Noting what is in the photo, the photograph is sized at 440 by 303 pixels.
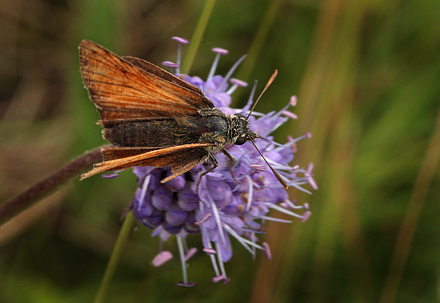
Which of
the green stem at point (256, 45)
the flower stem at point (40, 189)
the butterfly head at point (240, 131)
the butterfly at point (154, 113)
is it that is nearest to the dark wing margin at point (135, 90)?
the butterfly at point (154, 113)

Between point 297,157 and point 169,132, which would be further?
point 297,157

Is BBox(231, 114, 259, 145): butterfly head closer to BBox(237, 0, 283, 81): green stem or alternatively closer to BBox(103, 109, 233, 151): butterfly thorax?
BBox(103, 109, 233, 151): butterfly thorax

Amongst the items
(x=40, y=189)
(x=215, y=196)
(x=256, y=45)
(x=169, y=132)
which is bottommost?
(x=40, y=189)

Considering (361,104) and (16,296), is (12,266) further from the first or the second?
(361,104)

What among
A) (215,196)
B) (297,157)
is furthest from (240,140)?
(297,157)

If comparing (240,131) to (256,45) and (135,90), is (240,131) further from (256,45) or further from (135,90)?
(256,45)

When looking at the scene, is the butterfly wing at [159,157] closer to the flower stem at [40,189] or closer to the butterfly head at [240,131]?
the butterfly head at [240,131]
